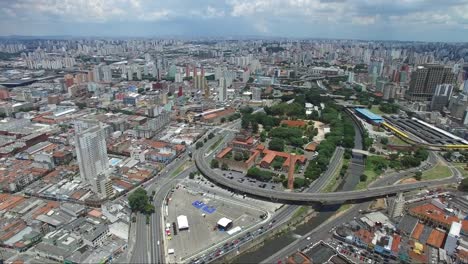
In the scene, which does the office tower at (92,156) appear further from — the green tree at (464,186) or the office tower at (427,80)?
the office tower at (427,80)

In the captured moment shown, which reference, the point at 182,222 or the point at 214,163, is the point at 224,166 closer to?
the point at 214,163

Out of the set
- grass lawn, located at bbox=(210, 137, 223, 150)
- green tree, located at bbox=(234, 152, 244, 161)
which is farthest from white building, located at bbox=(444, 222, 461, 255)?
grass lawn, located at bbox=(210, 137, 223, 150)

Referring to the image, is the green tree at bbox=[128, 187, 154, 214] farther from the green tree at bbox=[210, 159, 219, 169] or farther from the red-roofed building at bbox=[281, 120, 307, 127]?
the red-roofed building at bbox=[281, 120, 307, 127]

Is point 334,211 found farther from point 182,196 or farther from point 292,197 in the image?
point 182,196

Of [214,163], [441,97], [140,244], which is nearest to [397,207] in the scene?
[214,163]

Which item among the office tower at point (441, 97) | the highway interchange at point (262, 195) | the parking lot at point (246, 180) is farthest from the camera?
the office tower at point (441, 97)

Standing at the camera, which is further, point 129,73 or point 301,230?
point 129,73

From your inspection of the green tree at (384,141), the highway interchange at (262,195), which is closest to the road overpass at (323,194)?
the highway interchange at (262,195)
